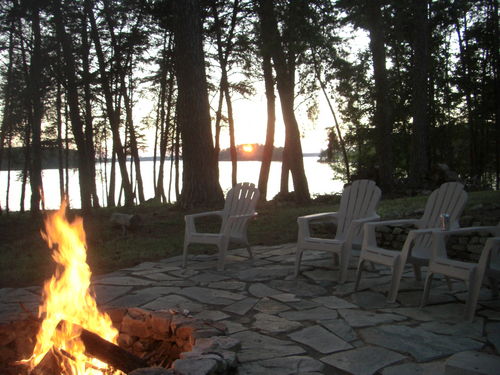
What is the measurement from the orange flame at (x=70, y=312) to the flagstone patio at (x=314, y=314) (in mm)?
361

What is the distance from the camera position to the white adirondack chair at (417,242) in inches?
141

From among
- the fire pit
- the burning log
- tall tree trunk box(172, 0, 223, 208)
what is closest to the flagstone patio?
the fire pit

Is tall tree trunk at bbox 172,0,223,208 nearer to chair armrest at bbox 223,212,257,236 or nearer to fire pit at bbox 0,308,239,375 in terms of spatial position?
chair armrest at bbox 223,212,257,236

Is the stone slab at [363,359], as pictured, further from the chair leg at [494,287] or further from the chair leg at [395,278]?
the chair leg at [494,287]

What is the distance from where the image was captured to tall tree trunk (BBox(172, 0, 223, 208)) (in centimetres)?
843

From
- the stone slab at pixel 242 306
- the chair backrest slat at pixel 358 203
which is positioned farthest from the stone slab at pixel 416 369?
the chair backrest slat at pixel 358 203

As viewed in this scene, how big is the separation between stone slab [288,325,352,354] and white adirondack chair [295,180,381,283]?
1.17m

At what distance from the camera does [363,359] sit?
2512mm

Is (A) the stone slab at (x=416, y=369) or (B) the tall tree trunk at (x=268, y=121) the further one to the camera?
(B) the tall tree trunk at (x=268, y=121)

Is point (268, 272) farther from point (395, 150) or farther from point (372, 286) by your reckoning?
point (395, 150)

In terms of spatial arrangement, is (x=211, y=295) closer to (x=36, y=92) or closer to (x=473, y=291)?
(x=473, y=291)

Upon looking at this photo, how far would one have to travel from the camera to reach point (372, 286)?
4027 mm

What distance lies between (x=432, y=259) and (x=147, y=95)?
45.6 ft

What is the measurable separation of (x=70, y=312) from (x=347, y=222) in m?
2.73
